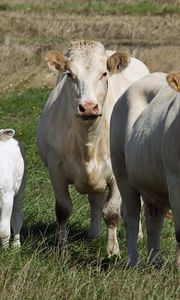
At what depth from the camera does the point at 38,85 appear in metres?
25.2

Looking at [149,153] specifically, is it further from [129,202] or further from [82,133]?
[82,133]

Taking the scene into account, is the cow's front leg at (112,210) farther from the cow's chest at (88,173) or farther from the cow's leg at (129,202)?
the cow's leg at (129,202)

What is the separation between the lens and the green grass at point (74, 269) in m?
6.93

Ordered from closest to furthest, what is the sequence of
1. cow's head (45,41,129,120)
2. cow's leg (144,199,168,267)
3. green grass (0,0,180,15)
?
cow's leg (144,199,168,267)
cow's head (45,41,129,120)
green grass (0,0,180,15)

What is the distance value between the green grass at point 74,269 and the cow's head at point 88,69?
52.7 inches

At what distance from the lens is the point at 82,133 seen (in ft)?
34.7

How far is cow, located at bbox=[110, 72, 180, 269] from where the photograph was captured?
319 inches

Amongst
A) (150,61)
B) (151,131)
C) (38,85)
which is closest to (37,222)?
(151,131)

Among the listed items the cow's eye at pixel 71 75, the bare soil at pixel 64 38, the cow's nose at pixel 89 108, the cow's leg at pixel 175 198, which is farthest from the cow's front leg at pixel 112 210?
the bare soil at pixel 64 38

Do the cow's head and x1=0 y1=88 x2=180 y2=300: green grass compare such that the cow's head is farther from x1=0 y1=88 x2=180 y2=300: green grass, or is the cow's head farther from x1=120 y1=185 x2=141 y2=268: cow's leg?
x1=0 y1=88 x2=180 y2=300: green grass

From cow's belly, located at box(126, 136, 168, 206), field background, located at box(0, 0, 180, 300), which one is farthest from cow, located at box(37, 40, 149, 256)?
cow's belly, located at box(126, 136, 168, 206)

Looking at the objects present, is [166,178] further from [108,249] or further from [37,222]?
[37,222]

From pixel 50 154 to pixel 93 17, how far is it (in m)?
33.5

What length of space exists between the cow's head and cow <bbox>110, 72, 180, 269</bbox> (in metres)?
0.30
